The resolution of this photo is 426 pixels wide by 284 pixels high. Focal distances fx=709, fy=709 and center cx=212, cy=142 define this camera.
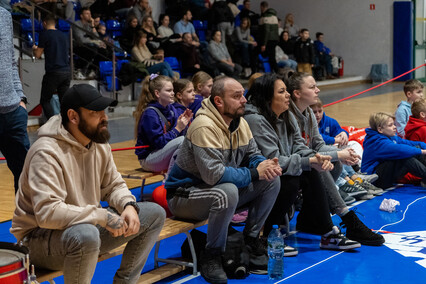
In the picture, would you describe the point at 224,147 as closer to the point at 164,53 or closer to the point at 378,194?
the point at 378,194

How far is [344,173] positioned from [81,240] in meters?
3.82

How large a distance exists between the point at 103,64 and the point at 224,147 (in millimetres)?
8404

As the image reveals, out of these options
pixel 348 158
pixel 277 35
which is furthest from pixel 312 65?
Answer: pixel 348 158

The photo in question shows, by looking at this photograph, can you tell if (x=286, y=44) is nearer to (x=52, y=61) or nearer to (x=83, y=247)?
(x=52, y=61)

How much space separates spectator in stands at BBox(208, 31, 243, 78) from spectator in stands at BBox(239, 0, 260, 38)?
2.46 metres

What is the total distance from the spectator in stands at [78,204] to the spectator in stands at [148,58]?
935cm

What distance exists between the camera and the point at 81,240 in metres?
3.36

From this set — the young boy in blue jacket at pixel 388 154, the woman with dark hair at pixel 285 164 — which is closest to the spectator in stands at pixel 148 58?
the young boy in blue jacket at pixel 388 154

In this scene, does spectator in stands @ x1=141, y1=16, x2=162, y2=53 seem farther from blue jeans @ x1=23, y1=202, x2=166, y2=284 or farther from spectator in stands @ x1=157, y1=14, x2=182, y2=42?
blue jeans @ x1=23, y1=202, x2=166, y2=284

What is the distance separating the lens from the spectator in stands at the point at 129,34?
13.9 m

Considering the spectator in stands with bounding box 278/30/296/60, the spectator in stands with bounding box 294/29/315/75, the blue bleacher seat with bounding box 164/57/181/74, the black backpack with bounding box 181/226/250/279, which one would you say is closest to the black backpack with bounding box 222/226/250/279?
the black backpack with bounding box 181/226/250/279

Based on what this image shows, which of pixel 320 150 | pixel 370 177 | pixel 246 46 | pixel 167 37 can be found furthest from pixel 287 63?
pixel 320 150

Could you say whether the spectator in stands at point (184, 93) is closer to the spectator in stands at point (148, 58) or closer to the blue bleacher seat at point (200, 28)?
the spectator in stands at point (148, 58)

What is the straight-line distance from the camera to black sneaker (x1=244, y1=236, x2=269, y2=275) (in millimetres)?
4656
